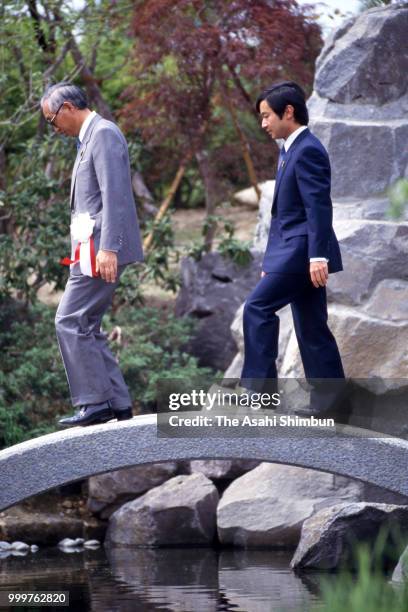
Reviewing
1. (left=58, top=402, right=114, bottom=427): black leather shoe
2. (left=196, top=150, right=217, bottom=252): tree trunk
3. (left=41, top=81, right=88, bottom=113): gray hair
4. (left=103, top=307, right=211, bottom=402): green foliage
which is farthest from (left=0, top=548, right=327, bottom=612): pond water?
(left=196, top=150, right=217, bottom=252): tree trunk

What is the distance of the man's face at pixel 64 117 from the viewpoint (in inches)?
244

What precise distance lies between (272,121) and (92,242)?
3.61 feet

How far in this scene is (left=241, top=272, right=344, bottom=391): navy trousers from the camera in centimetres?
618

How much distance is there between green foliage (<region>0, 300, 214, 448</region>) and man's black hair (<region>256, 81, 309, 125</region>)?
4.05 m

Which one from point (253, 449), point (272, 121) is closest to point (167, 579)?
point (253, 449)

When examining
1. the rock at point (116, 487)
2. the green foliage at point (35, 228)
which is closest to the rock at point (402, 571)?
the rock at point (116, 487)

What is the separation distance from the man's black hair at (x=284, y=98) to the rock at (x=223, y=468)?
351 centimetres

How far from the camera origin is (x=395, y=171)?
26.3ft

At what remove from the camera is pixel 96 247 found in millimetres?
6195

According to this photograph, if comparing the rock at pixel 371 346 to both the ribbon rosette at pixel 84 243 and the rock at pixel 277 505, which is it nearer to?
the rock at pixel 277 505

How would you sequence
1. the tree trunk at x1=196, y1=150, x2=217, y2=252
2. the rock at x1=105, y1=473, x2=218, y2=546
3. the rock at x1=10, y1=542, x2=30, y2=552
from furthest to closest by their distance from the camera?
the tree trunk at x1=196, y1=150, x2=217, y2=252
the rock at x1=10, y1=542, x2=30, y2=552
the rock at x1=105, y1=473, x2=218, y2=546

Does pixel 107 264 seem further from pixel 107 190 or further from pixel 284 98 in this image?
pixel 284 98

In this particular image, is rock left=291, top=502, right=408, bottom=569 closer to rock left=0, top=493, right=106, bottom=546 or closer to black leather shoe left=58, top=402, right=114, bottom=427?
black leather shoe left=58, top=402, right=114, bottom=427

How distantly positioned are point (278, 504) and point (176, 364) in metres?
2.48
